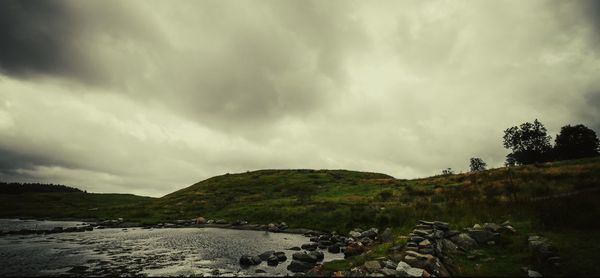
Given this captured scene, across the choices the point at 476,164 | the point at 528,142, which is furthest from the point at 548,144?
the point at 476,164

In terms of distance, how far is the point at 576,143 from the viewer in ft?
289

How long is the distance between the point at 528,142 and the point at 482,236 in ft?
426

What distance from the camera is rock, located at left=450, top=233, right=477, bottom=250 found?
61.6 feet

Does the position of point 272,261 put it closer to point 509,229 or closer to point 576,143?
point 509,229

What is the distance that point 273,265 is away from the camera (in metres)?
22.8

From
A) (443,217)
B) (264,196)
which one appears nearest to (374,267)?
(443,217)

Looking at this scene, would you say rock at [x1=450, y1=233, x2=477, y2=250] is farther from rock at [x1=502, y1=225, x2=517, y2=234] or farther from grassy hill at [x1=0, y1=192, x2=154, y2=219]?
grassy hill at [x1=0, y1=192, x2=154, y2=219]

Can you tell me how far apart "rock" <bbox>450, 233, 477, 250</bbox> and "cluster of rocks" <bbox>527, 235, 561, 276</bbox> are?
2972 mm

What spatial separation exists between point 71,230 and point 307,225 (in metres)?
38.7

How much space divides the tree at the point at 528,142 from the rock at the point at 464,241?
118m

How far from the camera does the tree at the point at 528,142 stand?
A: 375 ft

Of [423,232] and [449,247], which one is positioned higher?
[423,232]

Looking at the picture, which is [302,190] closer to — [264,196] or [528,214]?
[264,196]

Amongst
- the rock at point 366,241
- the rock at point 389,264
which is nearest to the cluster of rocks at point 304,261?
the rock at point 366,241
